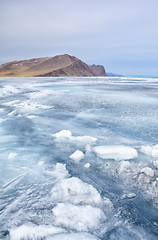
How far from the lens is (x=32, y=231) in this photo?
1719 mm

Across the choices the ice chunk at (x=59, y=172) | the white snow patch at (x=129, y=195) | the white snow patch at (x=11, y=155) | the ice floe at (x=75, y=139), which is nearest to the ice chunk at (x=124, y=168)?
the white snow patch at (x=129, y=195)

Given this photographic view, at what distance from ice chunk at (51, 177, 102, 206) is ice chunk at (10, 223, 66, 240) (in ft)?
1.42

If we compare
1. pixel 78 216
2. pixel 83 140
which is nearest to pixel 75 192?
pixel 78 216

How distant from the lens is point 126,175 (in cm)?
273

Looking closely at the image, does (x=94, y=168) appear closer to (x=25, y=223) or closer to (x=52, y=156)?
(x=52, y=156)

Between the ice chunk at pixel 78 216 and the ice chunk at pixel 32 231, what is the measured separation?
101 mm

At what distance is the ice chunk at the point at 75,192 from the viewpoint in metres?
2.17

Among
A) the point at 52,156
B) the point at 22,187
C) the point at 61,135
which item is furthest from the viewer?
the point at 61,135

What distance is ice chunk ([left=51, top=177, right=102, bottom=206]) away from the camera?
217 cm

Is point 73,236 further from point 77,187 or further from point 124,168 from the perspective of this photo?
point 124,168

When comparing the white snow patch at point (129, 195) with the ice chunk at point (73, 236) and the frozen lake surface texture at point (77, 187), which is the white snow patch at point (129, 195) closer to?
the frozen lake surface texture at point (77, 187)

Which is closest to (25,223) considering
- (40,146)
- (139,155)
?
(40,146)

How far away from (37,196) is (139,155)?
2.10 meters

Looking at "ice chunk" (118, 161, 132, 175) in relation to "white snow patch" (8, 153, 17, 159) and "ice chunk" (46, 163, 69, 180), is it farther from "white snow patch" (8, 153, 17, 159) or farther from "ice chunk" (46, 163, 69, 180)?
"white snow patch" (8, 153, 17, 159)
